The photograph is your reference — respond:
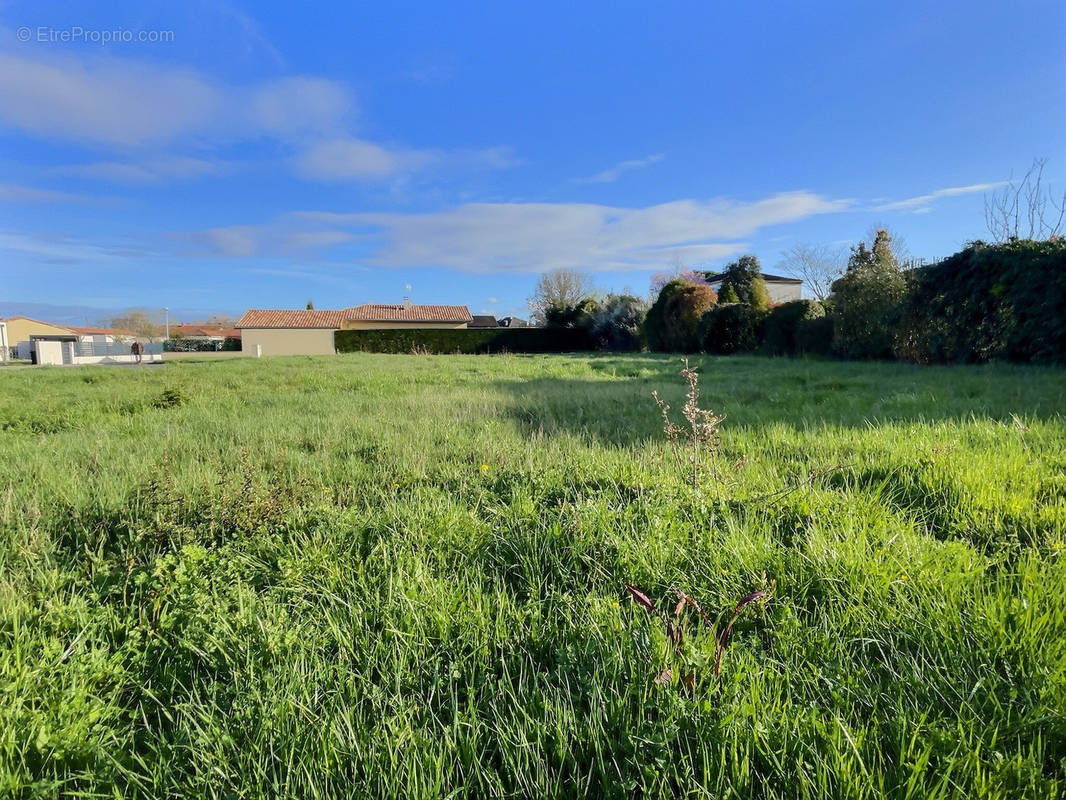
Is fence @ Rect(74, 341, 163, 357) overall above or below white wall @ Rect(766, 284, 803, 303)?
below

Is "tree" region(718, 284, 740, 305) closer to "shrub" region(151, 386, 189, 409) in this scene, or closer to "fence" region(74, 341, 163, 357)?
"shrub" region(151, 386, 189, 409)

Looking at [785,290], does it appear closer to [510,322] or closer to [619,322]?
[619,322]

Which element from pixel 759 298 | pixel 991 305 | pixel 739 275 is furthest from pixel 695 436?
pixel 739 275

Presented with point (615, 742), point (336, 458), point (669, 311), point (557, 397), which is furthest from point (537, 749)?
point (669, 311)

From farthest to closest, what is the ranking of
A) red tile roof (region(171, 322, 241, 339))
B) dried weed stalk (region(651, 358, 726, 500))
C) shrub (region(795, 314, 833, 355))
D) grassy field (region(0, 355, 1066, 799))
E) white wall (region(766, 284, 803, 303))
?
1. red tile roof (region(171, 322, 241, 339))
2. white wall (region(766, 284, 803, 303))
3. shrub (region(795, 314, 833, 355))
4. dried weed stalk (region(651, 358, 726, 500))
5. grassy field (region(0, 355, 1066, 799))

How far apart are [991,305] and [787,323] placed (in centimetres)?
736

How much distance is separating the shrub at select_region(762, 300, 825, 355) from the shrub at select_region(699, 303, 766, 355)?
620 millimetres

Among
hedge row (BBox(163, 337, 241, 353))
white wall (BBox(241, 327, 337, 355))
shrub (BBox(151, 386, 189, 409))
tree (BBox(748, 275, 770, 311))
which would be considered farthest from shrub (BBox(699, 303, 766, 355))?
hedge row (BBox(163, 337, 241, 353))

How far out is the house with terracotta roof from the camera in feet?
126

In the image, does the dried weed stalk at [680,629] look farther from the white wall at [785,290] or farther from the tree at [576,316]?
the white wall at [785,290]

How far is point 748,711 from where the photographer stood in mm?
1226

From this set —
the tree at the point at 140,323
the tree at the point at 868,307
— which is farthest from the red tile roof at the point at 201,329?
the tree at the point at 868,307

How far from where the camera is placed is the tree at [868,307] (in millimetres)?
12438

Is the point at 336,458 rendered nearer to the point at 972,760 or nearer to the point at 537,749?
the point at 537,749
